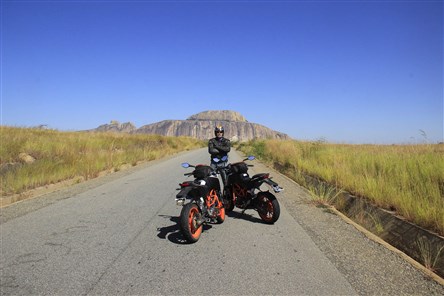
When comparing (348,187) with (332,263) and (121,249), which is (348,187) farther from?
(121,249)

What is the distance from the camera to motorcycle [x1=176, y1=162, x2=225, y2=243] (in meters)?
5.44

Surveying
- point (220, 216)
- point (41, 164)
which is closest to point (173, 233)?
point (220, 216)

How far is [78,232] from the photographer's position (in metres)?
6.01

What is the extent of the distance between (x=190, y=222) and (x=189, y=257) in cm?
76

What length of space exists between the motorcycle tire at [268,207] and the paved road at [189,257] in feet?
0.53

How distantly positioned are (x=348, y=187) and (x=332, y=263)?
484 centimetres

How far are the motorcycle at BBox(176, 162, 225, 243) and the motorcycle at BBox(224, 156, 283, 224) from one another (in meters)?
0.63

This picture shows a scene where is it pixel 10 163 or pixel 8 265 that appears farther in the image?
pixel 10 163

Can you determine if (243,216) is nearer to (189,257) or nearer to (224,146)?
(224,146)

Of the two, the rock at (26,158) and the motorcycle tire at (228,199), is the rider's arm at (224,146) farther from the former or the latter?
the rock at (26,158)

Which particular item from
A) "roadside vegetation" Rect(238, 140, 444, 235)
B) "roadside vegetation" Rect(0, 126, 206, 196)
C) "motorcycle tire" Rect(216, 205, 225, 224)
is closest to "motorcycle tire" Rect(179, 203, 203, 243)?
"motorcycle tire" Rect(216, 205, 225, 224)

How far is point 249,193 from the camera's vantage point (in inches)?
282

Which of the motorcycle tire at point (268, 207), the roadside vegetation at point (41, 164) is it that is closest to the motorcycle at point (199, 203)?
the motorcycle tire at point (268, 207)

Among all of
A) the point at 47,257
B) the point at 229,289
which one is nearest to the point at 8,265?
the point at 47,257
